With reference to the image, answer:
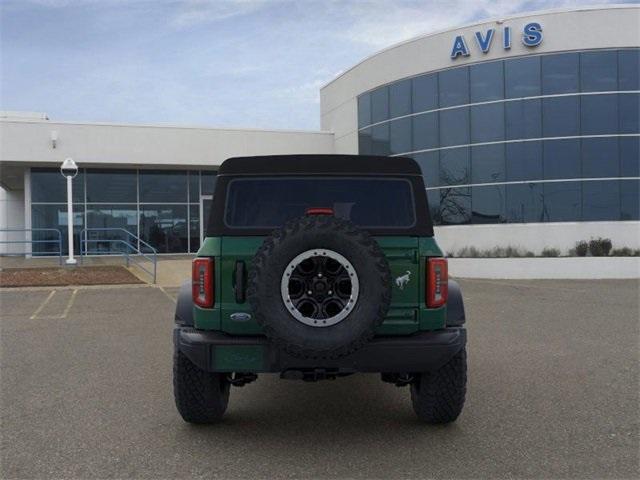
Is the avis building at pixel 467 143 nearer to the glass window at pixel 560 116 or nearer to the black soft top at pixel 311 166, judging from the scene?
the glass window at pixel 560 116

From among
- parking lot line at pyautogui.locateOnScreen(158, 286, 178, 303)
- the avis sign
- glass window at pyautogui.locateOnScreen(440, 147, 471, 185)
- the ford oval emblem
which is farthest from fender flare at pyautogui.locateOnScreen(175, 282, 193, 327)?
the avis sign

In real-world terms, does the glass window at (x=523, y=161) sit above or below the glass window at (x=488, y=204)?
above

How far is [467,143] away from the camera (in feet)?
68.8

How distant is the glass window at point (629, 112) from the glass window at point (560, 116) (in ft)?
4.50

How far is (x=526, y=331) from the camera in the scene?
340 inches

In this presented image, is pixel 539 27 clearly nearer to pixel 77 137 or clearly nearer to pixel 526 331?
pixel 526 331

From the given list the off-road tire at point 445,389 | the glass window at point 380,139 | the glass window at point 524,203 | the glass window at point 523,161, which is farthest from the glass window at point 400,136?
the off-road tire at point 445,389

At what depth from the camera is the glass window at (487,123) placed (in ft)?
66.9

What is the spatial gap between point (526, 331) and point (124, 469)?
652 cm

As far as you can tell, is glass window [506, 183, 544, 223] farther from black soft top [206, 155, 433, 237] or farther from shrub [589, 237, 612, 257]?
black soft top [206, 155, 433, 237]

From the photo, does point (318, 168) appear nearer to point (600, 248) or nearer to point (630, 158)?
point (600, 248)

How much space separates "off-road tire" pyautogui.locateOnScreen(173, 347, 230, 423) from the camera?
4234mm

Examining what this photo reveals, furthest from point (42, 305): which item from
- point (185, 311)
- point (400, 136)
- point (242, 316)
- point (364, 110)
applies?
point (364, 110)

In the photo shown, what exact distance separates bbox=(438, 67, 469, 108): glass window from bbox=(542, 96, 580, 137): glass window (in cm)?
277
